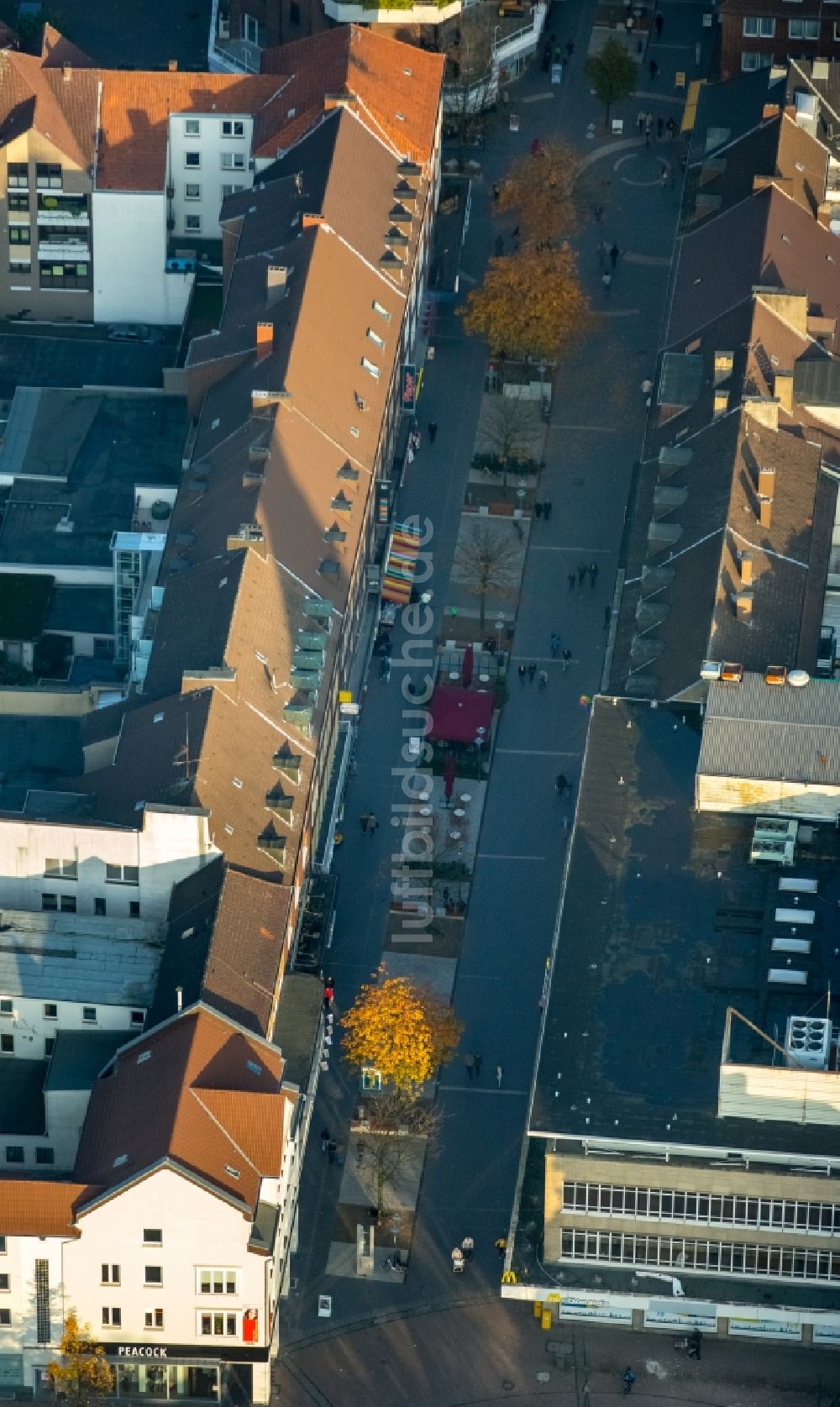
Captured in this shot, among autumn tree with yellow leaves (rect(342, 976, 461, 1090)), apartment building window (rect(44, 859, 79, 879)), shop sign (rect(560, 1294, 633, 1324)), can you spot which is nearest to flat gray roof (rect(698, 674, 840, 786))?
autumn tree with yellow leaves (rect(342, 976, 461, 1090))

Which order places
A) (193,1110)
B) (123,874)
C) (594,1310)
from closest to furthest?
(193,1110), (594,1310), (123,874)

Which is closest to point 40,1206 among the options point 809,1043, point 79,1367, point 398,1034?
point 79,1367

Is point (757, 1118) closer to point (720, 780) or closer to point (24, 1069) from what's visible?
A: point (720, 780)

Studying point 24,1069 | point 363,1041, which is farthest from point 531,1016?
point 24,1069

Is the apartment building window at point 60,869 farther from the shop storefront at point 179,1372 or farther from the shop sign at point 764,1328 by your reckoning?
the shop sign at point 764,1328

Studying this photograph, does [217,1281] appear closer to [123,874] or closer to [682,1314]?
[682,1314]

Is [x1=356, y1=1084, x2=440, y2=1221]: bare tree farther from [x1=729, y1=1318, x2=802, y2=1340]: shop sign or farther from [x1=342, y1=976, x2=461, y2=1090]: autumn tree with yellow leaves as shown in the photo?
[x1=729, y1=1318, x2=802, y2=1340]: shop sign
